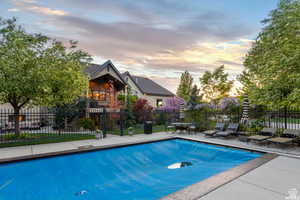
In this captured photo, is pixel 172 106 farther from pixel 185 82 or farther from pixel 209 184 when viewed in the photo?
pixel 185 82

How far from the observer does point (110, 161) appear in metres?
6.89

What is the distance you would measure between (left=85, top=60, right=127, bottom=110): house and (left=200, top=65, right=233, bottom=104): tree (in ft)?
50.4

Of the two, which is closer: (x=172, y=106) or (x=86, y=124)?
(x=86, y=124)

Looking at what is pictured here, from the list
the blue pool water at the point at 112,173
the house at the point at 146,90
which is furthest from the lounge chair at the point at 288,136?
the house at the point at 146,90

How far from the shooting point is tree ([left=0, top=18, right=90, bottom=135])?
797cm

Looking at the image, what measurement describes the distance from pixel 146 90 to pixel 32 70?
68.3 feet

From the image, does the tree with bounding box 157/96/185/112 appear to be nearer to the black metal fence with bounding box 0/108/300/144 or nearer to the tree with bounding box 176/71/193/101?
the black metal fence with bounding box 0/108/300/144

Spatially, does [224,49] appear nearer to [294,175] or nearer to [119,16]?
[119,16]

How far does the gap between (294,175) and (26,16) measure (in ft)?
47.1

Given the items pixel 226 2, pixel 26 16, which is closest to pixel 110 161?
pixel 26 16

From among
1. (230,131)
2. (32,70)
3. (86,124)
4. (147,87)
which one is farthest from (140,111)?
(147,87)

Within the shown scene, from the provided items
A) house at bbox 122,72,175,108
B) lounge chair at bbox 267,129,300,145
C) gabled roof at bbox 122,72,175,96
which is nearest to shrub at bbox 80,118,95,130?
lounge chair at bbox 267,129,300,145

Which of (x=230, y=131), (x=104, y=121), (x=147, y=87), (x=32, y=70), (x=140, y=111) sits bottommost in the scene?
(x=230, y=131)

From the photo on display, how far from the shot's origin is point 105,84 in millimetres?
18594
